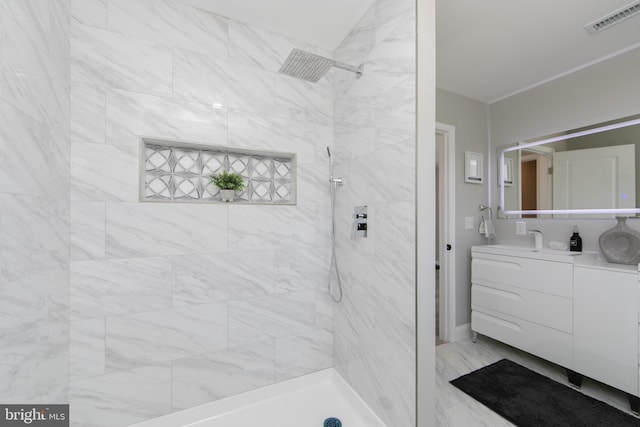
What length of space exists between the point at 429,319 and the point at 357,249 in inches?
24.4

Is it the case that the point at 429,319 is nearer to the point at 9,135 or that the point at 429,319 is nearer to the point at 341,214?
the point at 341,214

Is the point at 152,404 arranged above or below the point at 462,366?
above

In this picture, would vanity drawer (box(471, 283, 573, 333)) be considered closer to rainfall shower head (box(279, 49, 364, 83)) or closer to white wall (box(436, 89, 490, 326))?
white wall (box(436, 89, 490, 326))

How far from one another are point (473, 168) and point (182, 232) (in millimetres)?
2761

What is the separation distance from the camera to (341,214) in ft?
6.23

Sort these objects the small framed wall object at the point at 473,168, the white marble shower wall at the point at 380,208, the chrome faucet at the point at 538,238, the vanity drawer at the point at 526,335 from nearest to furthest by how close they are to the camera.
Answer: the white marble shower wall at the point at 380,208
the vanity drawer at the point at 526,335
the chrome faucet at the point at 538,238
the small framed wall object at the point at 473,168

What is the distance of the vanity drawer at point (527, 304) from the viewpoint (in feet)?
6.17

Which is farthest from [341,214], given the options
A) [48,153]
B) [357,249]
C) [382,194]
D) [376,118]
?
[48,153]

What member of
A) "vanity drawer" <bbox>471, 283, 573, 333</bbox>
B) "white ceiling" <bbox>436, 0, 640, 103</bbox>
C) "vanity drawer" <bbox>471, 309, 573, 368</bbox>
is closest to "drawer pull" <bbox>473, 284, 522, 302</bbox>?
"vanity drawer" <bbox>471, 283, 573, 333</bbox>

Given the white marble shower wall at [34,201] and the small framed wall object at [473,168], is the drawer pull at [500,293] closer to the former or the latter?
the small framed wall object at [473,168]

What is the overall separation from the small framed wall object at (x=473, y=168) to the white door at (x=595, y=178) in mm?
583

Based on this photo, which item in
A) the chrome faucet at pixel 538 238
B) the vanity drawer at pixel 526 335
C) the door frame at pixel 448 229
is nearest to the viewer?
the vanity drawer at pixel 526 335

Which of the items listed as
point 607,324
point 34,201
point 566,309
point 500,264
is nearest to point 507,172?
point 500,264

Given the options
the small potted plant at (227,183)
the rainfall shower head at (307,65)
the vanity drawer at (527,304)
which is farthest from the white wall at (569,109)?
the small potted plant at (227,183)
